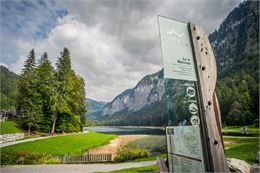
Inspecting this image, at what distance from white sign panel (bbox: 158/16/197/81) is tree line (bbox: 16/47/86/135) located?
28.5 metres

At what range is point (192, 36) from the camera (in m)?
4.44

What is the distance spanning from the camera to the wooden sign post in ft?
12.9

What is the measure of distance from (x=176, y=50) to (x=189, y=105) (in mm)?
1123

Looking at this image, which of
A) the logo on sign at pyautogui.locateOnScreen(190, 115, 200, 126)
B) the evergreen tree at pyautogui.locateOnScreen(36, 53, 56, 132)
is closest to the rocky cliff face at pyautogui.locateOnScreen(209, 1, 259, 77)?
the evergreen tree at pyautogui.locateOnScreen(36, 53, 56, 132)

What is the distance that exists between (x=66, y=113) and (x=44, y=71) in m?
7.74

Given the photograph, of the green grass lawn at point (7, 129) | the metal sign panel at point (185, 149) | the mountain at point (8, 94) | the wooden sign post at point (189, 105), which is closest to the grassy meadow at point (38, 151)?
the green grass lawn at point (7, 129)

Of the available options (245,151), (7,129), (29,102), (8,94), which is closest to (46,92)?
(29,102)

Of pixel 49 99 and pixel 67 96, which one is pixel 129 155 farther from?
pixel 67 96

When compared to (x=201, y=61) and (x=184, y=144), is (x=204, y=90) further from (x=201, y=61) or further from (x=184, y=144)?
(x=184, y=144)

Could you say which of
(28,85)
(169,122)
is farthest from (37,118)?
(169,122)

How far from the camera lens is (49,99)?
32469 millimetres

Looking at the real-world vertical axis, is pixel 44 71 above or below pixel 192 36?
above

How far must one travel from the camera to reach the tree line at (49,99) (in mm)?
30250

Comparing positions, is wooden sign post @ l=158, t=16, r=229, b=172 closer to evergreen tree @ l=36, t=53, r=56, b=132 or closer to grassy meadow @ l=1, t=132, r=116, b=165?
grassy meadow @ l=1, t=132, r=116, b=165
